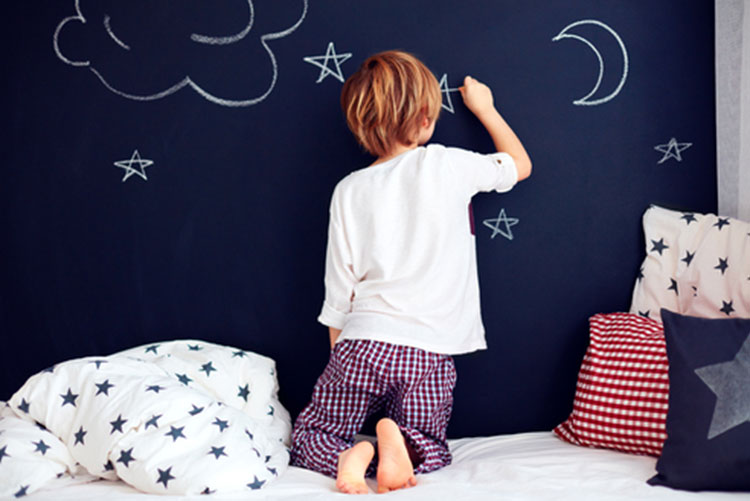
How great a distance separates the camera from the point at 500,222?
70.9 inches

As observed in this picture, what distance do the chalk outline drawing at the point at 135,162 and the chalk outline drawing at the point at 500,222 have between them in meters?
0.95

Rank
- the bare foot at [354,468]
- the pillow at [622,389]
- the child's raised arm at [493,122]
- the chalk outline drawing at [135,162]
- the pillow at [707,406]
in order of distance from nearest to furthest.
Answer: the pillow at [707,406], the bare foot at [354,468], the pillow at [622,389], the child's raised arm at [493,122], the chalk outline drawing at [135,162]

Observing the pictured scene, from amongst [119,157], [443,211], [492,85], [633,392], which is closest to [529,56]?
[492,85]

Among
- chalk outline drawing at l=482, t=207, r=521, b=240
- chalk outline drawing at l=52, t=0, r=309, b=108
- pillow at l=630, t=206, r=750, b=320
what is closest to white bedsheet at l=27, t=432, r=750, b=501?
pillow at l=630, t=206, r=750, b=320

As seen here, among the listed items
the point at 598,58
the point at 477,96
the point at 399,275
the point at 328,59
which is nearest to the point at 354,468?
the point at 399,275

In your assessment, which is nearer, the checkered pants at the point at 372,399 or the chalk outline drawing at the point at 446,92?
the checkered pants at the point at 372,399

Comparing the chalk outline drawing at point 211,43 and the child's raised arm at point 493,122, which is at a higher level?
the chalk outline drawing at point 211,43

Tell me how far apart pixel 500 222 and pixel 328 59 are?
0.63 meters

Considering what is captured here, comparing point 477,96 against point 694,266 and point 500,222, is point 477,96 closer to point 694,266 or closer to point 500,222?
point 500,222

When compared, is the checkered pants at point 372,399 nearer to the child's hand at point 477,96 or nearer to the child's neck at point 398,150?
the child's neck at point 398,150

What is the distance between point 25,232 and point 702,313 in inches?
71.8

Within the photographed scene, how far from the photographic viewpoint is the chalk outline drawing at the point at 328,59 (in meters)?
1.83

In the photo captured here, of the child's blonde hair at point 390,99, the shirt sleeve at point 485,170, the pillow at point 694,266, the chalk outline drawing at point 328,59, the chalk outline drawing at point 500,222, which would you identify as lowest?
the pillow at point 694,266

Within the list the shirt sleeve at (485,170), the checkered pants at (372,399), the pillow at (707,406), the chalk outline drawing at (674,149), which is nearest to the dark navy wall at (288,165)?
the chalk outline drawing at (674,149)
